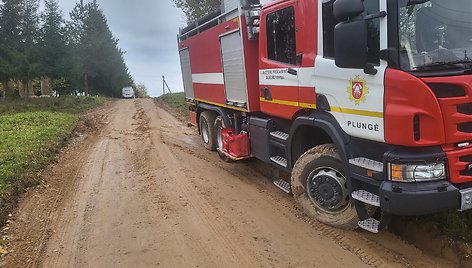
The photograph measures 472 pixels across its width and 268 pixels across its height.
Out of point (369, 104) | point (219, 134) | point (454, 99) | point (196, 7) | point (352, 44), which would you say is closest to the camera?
point (454, 99)

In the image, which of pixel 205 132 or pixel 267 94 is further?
pixel 205 132

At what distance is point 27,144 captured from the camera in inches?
401

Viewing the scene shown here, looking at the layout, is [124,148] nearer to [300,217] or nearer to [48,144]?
[48,144]

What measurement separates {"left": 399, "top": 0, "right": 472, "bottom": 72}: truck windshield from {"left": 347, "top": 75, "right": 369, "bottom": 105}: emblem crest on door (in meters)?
0.47

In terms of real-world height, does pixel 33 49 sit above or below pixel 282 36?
above

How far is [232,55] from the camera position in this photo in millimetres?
7051

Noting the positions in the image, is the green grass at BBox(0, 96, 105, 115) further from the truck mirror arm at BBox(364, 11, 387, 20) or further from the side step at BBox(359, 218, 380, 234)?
the truck mirror arm at BBox(364, 11, 387, 20)

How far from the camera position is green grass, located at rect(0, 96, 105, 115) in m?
25.0

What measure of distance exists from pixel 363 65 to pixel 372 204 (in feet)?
4.59

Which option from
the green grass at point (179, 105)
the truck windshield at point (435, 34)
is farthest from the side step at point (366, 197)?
the green grass at point (179, 105)

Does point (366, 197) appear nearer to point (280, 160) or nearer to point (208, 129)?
point (280, 160)

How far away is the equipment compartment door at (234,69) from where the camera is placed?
6754mm

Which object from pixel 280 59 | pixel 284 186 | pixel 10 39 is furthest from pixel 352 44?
pixel 10 39

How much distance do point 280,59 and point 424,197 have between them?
2804 millimetres
